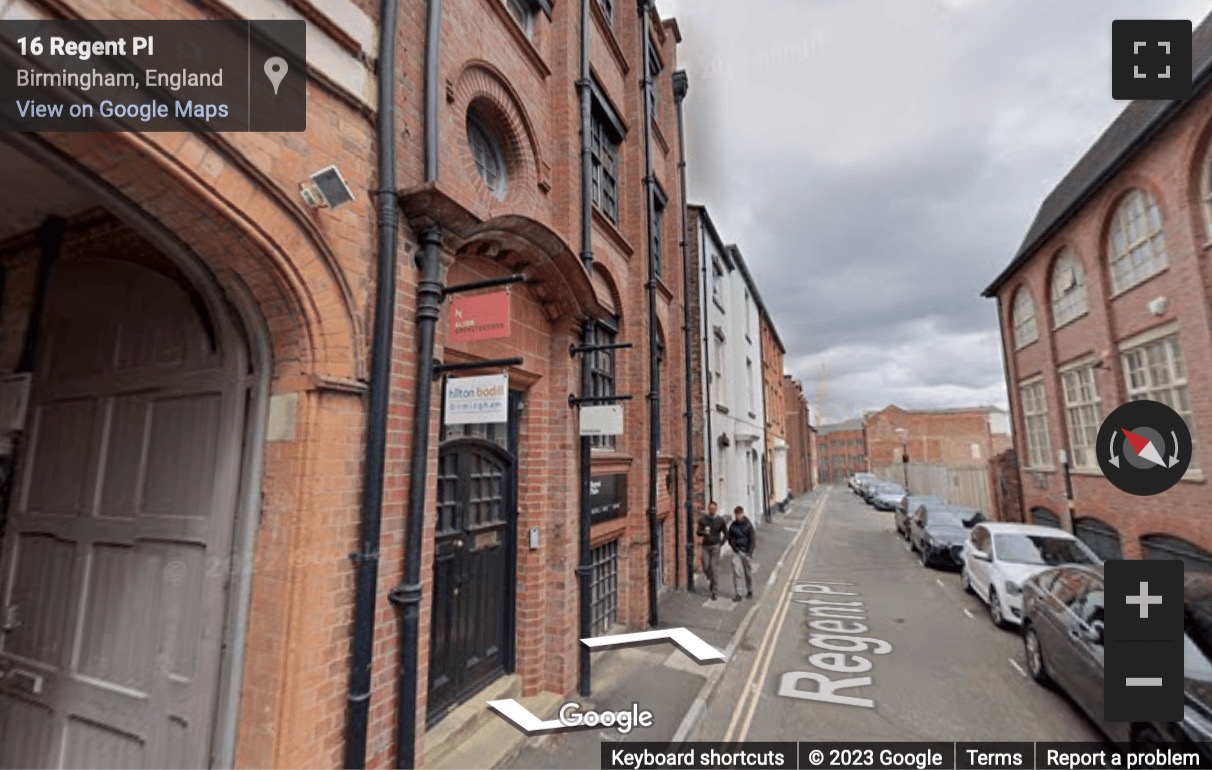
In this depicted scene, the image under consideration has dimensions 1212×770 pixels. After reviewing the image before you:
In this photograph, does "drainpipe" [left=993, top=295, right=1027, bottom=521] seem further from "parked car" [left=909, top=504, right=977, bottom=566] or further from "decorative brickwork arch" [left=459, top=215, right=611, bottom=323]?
"decorative brickwork arch" [left=459, top=215, right=611, bottom=323]

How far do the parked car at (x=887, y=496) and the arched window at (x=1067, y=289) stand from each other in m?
16.7

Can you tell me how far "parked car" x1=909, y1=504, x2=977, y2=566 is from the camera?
43.4 feet

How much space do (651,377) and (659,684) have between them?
187 inches

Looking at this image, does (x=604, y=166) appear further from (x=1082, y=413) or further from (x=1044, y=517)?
(x=1044, y=517)

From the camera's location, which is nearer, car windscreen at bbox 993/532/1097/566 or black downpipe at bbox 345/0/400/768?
black downpipe at bbox 345/0/400/768

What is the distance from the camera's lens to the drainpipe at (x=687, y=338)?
11266 millimetres

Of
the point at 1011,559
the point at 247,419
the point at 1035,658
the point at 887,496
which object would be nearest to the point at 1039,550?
the point at 1011,559

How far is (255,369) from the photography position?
335 cm

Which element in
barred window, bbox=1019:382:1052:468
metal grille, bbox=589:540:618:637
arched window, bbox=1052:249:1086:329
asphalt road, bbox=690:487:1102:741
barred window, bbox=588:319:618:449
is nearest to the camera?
asphalt road, bbox=690:487:1102:741

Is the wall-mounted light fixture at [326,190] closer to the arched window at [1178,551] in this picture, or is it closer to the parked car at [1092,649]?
the parked car at [1092,649]

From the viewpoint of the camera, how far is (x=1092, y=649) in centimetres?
488

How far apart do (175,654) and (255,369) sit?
71.0 inches

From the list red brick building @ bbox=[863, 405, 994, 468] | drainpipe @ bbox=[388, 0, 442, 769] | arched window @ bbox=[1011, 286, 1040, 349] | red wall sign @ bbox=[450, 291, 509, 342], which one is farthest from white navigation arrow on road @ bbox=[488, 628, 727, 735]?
red brick building @ bbox=[863, 405, 994, 468]

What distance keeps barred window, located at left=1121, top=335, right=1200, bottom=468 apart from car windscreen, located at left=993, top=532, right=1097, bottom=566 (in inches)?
120
